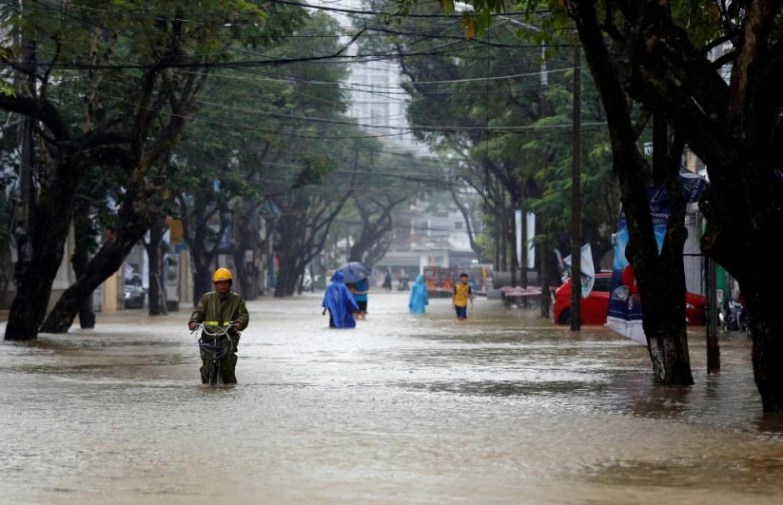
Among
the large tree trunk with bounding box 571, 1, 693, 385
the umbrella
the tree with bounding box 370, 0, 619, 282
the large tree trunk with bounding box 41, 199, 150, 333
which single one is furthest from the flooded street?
the umbrella

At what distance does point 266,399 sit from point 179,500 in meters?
7.26

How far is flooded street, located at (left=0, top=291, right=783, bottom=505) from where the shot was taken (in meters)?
9.67

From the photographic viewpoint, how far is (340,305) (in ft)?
125

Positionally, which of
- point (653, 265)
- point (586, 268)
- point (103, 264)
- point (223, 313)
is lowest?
point (223, 313)

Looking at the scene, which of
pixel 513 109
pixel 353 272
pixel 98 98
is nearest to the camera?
pixel 98 98

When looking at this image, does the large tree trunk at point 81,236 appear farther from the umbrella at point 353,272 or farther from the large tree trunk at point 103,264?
the umbrella at point 353,272

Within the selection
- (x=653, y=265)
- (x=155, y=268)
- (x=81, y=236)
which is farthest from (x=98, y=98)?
(x=155, y=268)

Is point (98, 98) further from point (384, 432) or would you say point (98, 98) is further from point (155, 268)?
point (384, 432)

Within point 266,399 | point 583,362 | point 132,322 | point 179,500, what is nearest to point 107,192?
point 132,322

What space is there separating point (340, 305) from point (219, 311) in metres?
19.8

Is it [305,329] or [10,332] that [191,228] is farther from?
[10,332]

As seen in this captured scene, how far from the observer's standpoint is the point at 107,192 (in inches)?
1549

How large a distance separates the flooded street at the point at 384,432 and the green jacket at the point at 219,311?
845 millimetres

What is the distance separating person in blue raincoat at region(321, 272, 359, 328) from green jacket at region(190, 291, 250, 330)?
63.7 ft
